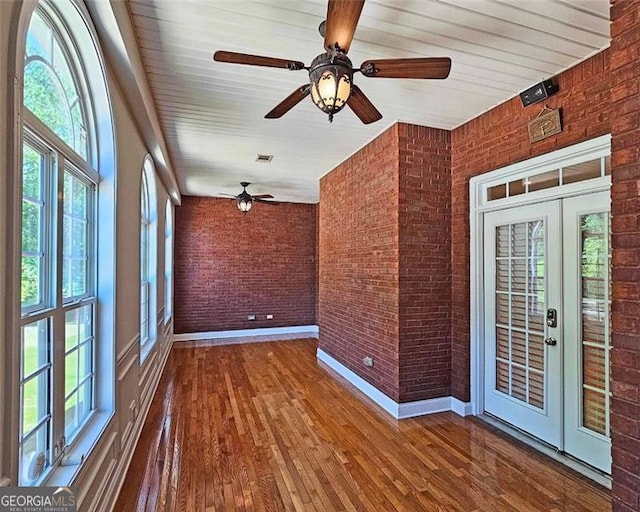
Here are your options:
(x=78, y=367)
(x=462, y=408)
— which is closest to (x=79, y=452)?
(x=78, y=367)

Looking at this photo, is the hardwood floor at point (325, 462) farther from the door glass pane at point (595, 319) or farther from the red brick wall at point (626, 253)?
the red brick wall at point (626, 253)

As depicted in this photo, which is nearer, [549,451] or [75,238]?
[75,238]

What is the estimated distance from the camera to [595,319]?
2537 millimetres

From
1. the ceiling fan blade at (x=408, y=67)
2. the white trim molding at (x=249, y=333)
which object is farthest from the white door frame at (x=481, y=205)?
the white trim molding at (x=249, y=333)

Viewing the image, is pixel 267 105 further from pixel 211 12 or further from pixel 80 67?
pixel 80 67

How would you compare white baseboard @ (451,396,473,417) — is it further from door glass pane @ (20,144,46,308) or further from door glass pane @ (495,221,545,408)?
door glass pane @ (20,144,46,308)

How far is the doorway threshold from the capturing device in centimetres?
240

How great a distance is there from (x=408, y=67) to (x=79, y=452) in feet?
8.70

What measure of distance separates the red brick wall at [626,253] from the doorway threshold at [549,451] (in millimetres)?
1327

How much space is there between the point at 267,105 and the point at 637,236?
2.74 metres

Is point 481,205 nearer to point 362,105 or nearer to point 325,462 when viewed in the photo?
point 362,105

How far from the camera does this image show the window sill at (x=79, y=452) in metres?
1.59

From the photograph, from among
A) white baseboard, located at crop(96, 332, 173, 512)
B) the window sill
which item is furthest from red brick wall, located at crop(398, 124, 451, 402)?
the window sill

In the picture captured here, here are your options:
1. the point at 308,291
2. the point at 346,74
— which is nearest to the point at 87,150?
the point at 346,74
